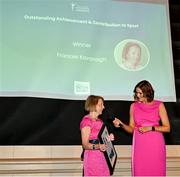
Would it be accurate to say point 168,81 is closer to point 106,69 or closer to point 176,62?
point 176,62

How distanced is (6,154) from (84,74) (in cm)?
97

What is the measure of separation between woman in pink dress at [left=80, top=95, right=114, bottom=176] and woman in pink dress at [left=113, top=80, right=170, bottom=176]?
217mm

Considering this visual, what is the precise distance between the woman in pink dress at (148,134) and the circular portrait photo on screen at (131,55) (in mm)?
641

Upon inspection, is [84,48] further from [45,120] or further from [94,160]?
[94,160]

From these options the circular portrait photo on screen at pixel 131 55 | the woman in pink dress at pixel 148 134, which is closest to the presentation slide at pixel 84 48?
the circular portrait photo on screen at pixel 131 55

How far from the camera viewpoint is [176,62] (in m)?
3.82

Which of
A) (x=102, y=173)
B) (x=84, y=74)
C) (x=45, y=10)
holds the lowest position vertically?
(x=102, y=173)

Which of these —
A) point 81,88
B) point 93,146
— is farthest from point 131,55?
point 93,146

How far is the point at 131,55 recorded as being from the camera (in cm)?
364

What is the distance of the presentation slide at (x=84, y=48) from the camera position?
11.1 ft

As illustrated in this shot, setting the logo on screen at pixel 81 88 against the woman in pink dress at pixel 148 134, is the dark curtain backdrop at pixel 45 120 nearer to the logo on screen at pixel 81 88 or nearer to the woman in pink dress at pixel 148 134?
the logo on screen at pixel 81 88

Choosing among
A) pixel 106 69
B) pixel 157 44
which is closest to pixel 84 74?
pixel 106 69

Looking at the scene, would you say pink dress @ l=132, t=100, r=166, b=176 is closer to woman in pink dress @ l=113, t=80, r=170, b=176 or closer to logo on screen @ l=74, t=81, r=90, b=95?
woman in pink dress @ l=113, t=80, r=170, b=176

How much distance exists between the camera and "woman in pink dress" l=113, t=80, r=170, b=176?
2.92 meters
